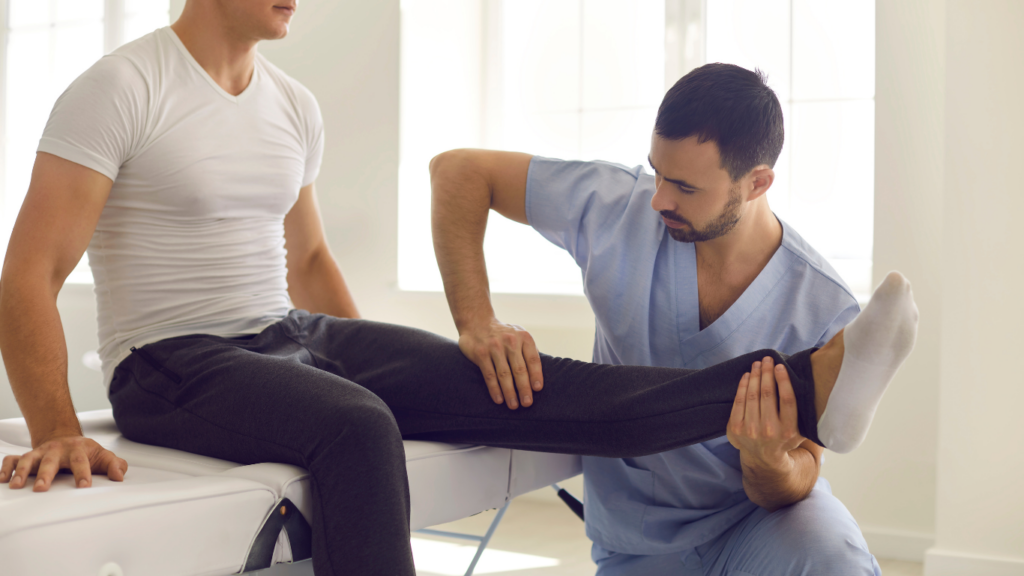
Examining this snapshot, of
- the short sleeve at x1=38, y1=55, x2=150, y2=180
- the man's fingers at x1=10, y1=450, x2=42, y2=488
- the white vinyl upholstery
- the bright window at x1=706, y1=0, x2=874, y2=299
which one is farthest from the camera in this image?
the bright window at x1=706, y1=0, x2=874, y2=299

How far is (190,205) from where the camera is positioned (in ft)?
3.94

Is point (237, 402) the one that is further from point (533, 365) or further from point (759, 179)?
point (759, 179)

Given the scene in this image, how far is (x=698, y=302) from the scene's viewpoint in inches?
45.6

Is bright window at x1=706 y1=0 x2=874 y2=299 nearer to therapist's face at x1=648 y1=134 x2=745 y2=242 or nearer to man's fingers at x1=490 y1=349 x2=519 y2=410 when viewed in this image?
therapist's face at x1=648 y1=134 x2=745 y2=242

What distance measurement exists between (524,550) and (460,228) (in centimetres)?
105

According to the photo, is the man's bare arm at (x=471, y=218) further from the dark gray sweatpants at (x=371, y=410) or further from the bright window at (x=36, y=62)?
the bright window at (x=36, y=62)

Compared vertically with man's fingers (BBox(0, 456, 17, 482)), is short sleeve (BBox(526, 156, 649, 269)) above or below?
above

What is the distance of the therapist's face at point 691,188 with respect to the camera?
1.09 m

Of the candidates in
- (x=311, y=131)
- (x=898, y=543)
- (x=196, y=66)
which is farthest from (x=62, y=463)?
(x=898, y=543)

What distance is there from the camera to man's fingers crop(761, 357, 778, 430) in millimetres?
873

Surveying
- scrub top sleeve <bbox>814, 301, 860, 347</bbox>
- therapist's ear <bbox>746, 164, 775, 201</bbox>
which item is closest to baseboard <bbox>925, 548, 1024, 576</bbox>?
scrub top sleeve <bbox>814, 301, 860, 347</bbox>

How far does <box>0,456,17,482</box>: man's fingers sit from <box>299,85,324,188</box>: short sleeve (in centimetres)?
77

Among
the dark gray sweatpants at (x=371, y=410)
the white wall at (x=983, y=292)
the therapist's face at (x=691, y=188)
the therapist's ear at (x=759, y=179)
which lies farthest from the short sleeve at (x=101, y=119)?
the white wall at (x=983, y=292)

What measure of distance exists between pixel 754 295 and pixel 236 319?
0.81m
